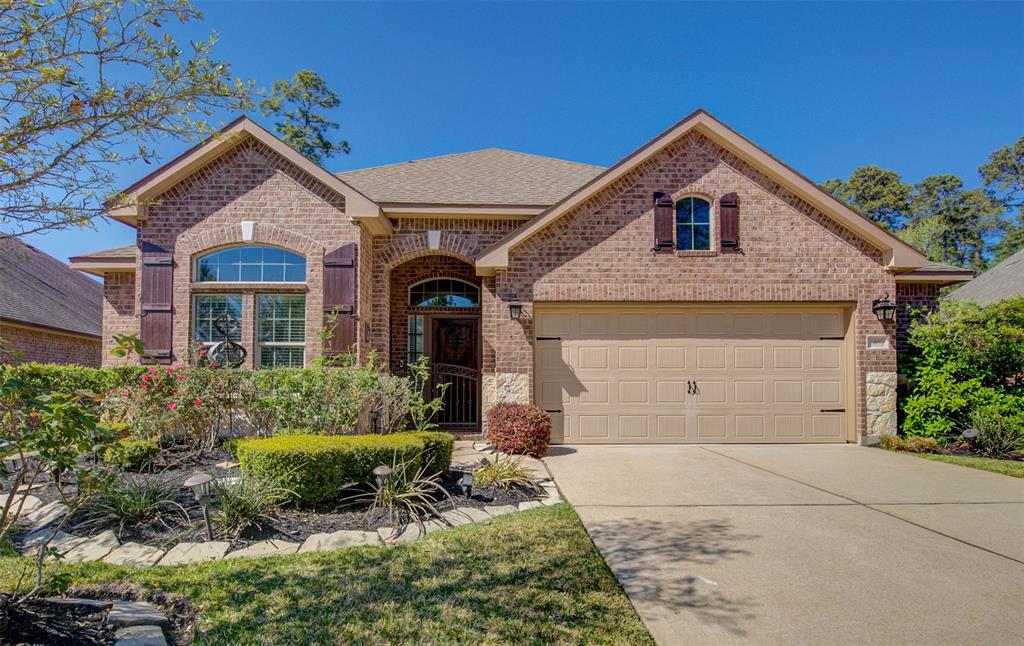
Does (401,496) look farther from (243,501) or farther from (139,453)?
(139,453)

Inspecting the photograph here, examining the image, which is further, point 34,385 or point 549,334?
point 549,334

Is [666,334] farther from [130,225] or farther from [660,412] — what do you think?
[130,225]

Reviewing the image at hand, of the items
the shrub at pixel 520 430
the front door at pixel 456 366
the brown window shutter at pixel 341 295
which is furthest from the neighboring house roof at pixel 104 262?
the shrub at pixel 520 430

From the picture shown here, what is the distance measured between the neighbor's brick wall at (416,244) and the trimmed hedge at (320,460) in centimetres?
456

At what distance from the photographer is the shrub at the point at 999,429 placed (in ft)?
27.5

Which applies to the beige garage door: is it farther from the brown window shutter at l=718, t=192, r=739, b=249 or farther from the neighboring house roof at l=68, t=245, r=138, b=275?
the neighboring house roof at l=68, t=245, r=138, b=275

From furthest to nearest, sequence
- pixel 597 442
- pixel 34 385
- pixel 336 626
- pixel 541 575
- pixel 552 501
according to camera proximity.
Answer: pixel 597 442 → pixel 552 501 → pixel 541 575 → pixel 336 626 → pixel 34 385

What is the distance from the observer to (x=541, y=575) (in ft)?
12.0

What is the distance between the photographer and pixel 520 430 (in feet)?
25.8

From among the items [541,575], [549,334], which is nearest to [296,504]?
[541,575]

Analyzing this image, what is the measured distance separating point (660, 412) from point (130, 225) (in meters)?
9.72

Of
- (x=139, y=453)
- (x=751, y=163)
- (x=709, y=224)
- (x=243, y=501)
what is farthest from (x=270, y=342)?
(x=751, y=163)

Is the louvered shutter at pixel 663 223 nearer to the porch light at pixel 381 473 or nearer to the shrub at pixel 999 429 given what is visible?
the shrub at pixel 999 429

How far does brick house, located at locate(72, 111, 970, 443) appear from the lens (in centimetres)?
893
